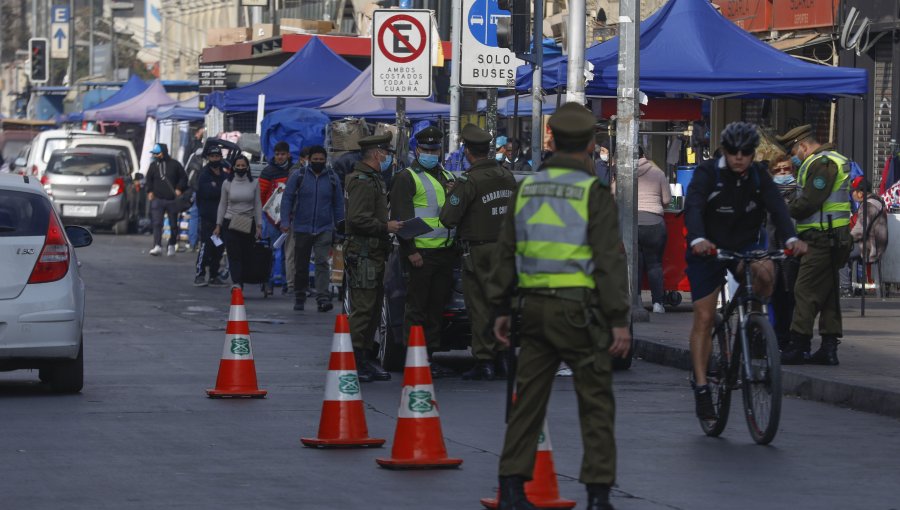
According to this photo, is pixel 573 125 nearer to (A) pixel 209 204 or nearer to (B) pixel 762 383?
(B) pixel 762 383

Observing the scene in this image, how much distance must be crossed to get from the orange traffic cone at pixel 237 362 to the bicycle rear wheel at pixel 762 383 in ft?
11.7

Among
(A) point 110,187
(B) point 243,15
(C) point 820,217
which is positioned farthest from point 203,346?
(B) point 243,15

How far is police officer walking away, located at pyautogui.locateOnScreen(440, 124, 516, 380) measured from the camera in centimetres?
1287

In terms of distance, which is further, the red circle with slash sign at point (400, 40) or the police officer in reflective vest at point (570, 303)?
the red circle with slash sign at point (400, 40)

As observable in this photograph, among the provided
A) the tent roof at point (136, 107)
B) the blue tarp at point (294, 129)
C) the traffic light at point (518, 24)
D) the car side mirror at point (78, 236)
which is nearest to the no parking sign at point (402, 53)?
the traffic light at point (518, 24)

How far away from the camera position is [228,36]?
5278 centimetres

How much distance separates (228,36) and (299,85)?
817 inches

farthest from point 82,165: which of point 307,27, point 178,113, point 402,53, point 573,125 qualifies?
A: point 573,125

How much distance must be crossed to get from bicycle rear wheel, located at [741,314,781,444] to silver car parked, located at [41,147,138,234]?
2951cm

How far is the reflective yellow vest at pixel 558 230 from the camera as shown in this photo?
7.35 m

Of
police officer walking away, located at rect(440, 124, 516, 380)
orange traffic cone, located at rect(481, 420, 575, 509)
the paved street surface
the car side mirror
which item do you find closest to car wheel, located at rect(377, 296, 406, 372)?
the paved street surface

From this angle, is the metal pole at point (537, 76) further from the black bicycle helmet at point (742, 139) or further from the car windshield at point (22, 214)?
the black bicycle helmet at point (742, 139)

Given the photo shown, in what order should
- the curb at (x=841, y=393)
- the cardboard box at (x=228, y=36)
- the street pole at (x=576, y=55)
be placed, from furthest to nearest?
the cardboard box at (x=228, y=36)
the street pole at (x=576, y=55)
the curb at (x=841, y=393)

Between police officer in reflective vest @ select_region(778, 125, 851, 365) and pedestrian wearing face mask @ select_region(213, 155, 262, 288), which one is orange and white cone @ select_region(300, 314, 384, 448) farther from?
pedestrian wearing face mask @ select_region(213, 155, 262, 288)
